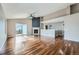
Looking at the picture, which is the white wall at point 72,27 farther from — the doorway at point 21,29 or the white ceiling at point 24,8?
the doorway at point 21,29

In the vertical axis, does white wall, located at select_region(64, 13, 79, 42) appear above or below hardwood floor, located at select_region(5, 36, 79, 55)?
above

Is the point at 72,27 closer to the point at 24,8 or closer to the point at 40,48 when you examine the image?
the point at 40,48

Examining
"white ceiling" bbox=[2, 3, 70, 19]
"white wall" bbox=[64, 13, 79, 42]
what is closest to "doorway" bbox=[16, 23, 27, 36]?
"white ceiling" bbox=[2, 3, 70, 19]

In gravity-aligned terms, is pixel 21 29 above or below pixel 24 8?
below

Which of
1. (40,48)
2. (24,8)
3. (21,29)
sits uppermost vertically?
(24,8)

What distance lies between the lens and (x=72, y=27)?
6.86 metres

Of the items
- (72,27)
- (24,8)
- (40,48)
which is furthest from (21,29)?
(72,27)

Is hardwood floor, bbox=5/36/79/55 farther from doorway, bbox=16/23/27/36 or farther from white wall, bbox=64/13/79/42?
white wall, bbox=64/13/79/42

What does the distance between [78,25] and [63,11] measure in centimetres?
152

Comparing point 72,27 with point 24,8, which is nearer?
point 24,8

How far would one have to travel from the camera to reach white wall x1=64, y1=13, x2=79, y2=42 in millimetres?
6552

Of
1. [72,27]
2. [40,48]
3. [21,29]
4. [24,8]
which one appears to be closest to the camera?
[40,48]

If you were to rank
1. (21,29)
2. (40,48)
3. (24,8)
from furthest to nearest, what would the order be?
1. (21,29)
2. (24,8)
3. (40,48)

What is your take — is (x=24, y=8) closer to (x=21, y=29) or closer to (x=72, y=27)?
(x=21, y=29)
